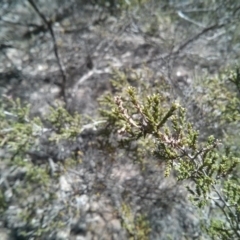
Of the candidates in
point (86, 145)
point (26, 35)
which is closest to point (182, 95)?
point (86, 145)

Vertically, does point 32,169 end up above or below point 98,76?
below

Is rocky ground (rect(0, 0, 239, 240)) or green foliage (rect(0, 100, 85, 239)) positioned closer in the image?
green foliage (rect(0, 100, 85, 239))

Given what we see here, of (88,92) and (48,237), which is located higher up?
(88,92)

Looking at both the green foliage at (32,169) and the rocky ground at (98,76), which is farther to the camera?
the rocky ground at (98,76)

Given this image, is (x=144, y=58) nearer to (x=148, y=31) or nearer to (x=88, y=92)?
(x=148, y=31)

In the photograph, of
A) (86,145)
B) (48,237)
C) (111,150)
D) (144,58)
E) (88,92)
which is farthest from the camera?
(144,58)

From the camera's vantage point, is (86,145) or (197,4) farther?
(197,4)

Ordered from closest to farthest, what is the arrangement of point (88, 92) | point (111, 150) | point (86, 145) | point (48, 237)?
point (111, 150), point (48, 237), point (86, 145), point (88, 92)

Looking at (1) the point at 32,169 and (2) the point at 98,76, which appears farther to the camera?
(2) the point at 98,76

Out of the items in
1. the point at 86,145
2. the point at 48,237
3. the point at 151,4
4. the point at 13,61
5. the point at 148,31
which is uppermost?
the point at 151,4

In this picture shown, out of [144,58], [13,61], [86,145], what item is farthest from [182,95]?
[13,61]
